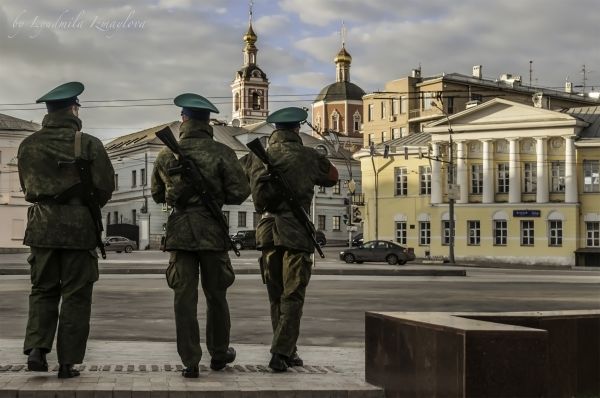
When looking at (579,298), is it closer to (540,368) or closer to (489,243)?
(540,368)

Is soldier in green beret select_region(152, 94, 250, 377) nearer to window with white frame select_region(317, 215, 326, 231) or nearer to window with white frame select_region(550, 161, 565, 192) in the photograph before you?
window with white frame select_region(550, 161, 565, 192)

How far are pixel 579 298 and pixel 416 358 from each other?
16.6 meters

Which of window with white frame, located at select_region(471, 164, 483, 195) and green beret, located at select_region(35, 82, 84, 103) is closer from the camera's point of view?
green beret, located at select_region(35, 82, 84, 103)

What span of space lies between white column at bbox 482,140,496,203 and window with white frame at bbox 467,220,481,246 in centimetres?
160

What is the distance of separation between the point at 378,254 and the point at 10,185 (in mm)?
28079

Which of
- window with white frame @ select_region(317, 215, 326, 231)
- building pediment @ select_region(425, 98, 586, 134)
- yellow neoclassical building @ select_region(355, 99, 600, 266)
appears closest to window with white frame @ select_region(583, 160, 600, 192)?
yellow neoclassical building @ select_region(355, 99, 600, 266)

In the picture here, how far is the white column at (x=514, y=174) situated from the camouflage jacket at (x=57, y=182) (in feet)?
191

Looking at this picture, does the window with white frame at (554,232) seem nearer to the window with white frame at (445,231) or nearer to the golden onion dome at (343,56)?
the window with white frame at (445,231)

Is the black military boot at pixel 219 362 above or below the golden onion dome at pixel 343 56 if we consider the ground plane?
below

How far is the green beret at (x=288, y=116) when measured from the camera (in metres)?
8.51

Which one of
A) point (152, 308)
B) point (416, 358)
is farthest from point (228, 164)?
point (152, 308)

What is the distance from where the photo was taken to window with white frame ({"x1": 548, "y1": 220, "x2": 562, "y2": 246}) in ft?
203

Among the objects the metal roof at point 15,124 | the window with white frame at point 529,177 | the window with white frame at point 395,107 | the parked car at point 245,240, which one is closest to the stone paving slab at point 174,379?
the window with white frame at point 529,177

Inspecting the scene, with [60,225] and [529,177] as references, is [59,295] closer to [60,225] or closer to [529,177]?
[60,225]
